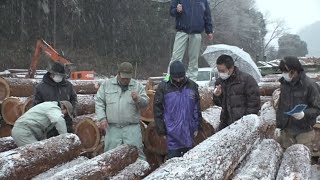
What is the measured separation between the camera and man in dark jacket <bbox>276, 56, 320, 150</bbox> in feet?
18.1

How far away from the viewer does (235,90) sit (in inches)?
225

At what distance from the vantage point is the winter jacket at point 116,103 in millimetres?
6035

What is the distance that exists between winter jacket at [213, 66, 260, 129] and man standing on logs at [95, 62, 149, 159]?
1.08 meters

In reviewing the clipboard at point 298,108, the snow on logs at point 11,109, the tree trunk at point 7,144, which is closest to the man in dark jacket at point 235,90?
the clipboard at point 298,108

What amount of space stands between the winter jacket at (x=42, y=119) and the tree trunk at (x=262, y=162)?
7.85 ft

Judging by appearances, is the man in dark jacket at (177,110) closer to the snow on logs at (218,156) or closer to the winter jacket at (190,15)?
the snow on logs at (218,156)

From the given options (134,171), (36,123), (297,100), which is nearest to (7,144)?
(36,123)

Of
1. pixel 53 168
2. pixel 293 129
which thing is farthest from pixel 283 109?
pixel 53 168

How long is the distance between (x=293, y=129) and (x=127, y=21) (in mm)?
28498

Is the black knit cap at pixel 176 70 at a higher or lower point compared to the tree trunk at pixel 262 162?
higher

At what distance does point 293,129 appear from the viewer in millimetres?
5898

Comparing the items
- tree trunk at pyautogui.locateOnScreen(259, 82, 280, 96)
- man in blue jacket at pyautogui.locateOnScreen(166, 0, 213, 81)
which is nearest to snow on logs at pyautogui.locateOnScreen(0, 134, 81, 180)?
man in blue jacket at pyautogui.locateOnScreen(166, 0, 213, 81)

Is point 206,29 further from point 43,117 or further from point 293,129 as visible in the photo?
point 43,117

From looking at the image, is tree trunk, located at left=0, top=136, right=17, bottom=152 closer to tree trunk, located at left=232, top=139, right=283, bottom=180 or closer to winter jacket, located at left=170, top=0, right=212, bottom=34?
tree trunk, located at left=232, top=139, right=283, bottom=180
